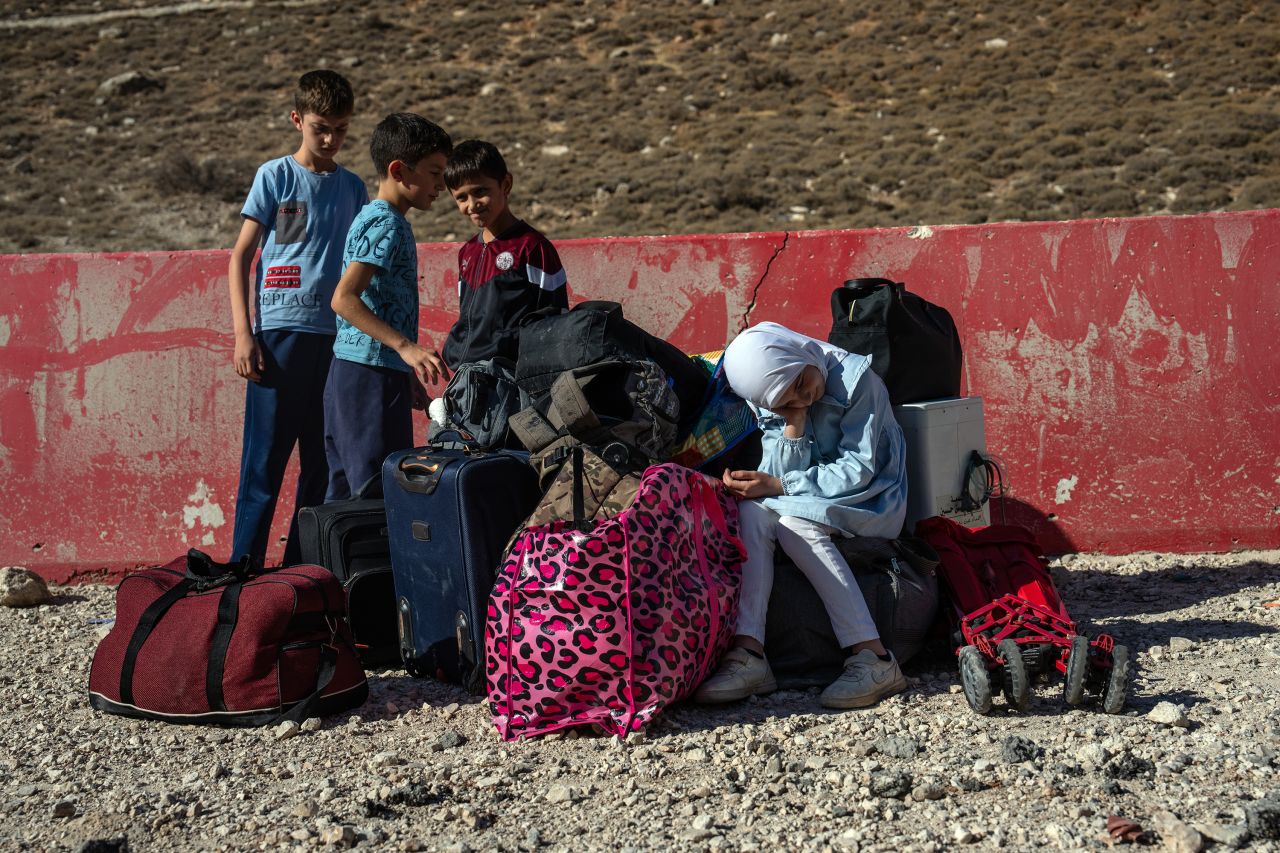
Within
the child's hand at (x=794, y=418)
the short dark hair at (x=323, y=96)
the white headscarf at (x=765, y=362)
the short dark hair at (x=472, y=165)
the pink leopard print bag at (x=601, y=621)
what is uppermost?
the short dark hair at (x=323, y=96)

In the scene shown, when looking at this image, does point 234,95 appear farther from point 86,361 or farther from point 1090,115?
point 86,361

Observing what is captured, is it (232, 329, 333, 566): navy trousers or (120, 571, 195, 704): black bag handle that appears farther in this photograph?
(232, 329, 333, 566): navy trousers

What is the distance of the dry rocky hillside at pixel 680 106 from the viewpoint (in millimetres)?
19938

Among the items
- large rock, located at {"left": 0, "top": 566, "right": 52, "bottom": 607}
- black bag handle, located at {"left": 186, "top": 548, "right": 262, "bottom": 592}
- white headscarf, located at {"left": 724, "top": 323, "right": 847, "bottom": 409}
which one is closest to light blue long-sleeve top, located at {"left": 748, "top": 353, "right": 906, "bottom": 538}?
white headscarf, located at {"left": 724, "top": 323, "right": 847, "bottom": 409}

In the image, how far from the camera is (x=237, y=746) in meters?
3.55

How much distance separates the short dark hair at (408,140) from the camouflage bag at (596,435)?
3.90ft

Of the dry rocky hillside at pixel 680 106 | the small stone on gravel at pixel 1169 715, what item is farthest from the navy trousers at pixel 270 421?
the dry rocky hillside at pixel 680 106

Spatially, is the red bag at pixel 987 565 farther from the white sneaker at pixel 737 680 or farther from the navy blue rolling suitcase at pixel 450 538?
the navy blue rolling suitcase at pixel 450 538

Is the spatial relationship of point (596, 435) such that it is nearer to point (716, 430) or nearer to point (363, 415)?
point (716, 430)

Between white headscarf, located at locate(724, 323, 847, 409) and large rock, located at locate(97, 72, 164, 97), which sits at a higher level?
large rock, located at locate(97, 72, 164, 97)

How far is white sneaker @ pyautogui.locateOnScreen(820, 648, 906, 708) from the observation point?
11.8ft

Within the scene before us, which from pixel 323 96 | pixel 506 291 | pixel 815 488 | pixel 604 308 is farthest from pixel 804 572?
pixel 323 96

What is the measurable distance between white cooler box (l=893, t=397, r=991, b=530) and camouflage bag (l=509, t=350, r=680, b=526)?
910 mm

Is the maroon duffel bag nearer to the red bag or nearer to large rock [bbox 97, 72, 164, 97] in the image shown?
the red bag
